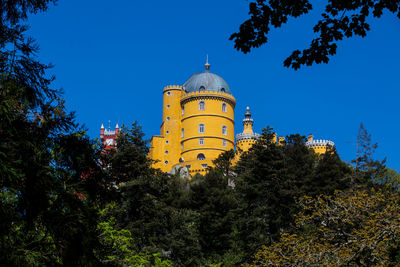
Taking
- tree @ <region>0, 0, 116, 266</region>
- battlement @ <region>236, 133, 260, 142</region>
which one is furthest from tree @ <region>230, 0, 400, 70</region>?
battlement @ <region>236, 133, 260, 142</region>

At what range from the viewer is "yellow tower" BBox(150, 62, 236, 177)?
70812 mm

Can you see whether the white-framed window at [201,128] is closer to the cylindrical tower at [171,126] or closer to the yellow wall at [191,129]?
the yellow wall at [191,129]

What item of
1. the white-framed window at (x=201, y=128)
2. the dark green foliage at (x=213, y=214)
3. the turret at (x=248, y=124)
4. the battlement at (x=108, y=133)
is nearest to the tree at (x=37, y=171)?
the dark green foliage at (x=213, y=214)

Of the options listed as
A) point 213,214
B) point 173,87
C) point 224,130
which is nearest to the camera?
point 213,214

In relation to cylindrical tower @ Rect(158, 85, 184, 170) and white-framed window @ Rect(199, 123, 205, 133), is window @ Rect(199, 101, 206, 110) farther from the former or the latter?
cylindrical tower @ Rect(158, 85, 184, 170)

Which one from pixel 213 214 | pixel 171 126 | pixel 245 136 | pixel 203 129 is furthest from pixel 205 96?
pixel 213 214

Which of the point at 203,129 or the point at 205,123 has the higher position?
the point at 205,123

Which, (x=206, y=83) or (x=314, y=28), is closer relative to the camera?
(x=314, y=28)

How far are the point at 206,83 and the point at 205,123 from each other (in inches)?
278

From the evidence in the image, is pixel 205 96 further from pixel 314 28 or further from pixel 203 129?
pixel 314 28

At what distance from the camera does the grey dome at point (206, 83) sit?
7512cm

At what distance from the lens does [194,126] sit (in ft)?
236

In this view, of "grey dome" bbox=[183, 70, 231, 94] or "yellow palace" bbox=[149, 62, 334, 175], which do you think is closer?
"yellow palace" bbox=[149, 62, 334, 175]

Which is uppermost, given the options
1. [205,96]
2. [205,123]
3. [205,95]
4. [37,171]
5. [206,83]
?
[206,83]
